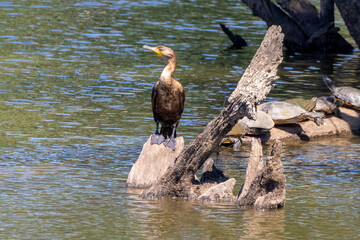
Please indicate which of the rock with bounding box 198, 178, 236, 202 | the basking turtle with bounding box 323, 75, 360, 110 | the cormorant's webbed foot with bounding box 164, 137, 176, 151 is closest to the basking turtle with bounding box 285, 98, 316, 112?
the basking turtle with bounding box 323, 75, 360, 110

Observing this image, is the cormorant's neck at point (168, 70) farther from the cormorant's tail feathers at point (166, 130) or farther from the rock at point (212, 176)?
the rock at point (212, 176)

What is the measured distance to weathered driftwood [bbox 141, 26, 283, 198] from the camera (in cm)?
813

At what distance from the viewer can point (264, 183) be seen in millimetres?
8570

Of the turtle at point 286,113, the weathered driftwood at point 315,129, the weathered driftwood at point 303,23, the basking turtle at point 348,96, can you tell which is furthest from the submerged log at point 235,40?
the turtle at point 286,113

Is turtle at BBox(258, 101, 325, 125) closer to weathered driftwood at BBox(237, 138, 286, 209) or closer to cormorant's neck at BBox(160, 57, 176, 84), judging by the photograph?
cormorant's neck at BBox(160, 57, 176, 84)

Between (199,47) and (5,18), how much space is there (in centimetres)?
850

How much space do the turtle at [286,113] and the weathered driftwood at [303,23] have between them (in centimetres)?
958

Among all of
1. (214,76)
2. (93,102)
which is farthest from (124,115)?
(214,76)

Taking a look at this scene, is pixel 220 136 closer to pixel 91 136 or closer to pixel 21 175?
pixel 21 175

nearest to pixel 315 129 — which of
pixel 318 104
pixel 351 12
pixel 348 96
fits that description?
pixel 318 104

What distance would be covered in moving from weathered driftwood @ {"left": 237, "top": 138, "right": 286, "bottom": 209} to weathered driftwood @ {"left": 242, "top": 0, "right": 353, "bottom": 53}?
14.7m

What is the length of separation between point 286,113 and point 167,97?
4.38 meters

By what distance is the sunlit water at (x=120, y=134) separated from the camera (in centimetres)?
817

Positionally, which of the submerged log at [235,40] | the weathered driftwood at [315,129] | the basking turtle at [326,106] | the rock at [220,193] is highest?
the rock at [220,193]
